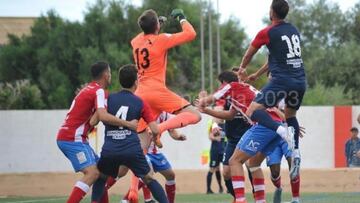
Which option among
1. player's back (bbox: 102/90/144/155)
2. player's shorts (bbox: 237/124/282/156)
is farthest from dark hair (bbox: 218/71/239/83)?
player's back (bbox: 102/90/144/155)

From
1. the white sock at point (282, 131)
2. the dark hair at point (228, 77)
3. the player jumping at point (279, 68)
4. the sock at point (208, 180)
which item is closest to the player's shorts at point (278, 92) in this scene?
the player jumping at point (279, 68)

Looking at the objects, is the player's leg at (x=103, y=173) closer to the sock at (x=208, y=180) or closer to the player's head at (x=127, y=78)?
the player's head at (x=127, y=78)

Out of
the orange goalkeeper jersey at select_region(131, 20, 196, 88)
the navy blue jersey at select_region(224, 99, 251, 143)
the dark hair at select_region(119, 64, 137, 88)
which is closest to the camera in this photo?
the dark hair at select_region(119, 64, 137, 88)

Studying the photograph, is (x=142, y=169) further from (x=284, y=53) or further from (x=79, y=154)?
(x=284, y=53)

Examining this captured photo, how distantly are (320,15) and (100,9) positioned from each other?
22022mm

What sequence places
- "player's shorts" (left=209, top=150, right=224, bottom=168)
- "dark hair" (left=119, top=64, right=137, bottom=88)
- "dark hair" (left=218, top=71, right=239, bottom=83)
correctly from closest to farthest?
"dark hair" (left=119, top=64, right=137, bottom=88) < "dark hair" (left=218, top=71, right=239, bottom=83) < "player's shorts" (left=209, top=150, right=224, bottom=168)

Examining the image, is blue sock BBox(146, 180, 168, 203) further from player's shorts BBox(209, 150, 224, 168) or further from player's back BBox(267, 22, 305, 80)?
player's shorts BBox(209, 150, 224, 168)

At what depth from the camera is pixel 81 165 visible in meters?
12.6

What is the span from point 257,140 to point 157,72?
1844 millimetres

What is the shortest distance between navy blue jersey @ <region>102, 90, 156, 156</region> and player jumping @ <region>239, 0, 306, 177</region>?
5.74 ft

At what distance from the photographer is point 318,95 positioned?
174 feet

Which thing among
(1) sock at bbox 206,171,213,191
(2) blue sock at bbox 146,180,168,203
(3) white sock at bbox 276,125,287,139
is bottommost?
(1) sock at bbox 206,171,213,191

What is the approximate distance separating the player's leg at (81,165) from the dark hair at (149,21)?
2.01m

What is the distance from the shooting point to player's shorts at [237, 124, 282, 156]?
12.5 metres
